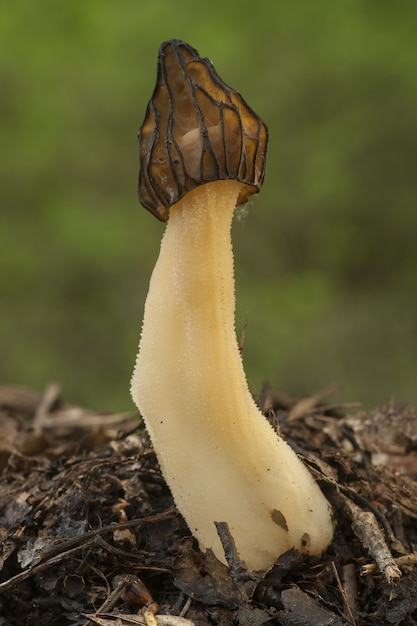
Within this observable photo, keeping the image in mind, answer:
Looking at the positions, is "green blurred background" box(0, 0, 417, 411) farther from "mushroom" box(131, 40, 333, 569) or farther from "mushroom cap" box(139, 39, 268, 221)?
"mushroom cap" box(139, 39, 268, 221)

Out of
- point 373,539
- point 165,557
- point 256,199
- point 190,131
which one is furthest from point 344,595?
point 256,199

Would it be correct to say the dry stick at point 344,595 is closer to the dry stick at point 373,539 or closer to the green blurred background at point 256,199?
the dry stick at point 373,539

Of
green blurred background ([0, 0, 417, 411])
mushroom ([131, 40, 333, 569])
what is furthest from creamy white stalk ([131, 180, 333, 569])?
green blurred background ([0, 0, 417, 411])

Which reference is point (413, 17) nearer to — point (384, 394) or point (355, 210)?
point (355, 210)

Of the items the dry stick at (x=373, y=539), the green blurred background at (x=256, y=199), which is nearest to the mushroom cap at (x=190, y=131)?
the dry stick at (x=373, y=539)

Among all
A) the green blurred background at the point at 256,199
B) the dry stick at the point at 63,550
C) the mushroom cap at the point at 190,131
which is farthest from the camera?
the green blurred background at the point at 256,199

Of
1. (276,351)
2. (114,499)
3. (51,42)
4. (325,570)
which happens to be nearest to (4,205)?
(51,42)
